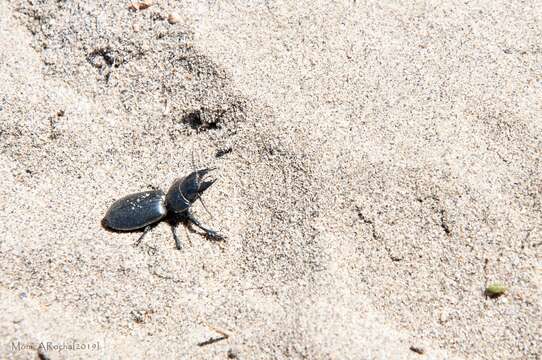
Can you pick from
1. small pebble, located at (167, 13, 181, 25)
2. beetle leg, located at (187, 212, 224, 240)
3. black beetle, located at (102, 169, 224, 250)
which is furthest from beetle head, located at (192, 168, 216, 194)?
small pebble, located at (167, 13, 181, 25)

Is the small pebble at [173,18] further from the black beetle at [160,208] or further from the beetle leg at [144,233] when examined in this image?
the beetle leg at [144,233]

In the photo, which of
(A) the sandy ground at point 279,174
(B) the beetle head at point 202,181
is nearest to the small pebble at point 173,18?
(A) the sandy ground at point 279,174

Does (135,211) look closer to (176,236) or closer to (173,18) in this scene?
(176,236)

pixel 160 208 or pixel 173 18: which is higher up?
pixel 173 18

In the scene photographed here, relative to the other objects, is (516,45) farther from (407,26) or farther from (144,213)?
(144,213)

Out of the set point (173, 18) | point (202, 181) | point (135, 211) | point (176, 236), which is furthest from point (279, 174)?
point (173, 18)

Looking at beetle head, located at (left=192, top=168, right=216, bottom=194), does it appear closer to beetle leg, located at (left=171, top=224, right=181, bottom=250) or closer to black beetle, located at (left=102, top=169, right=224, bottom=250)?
black beetle, located at (left=102, top=169, right=224, bottom=250)

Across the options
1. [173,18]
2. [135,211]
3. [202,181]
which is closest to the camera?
[135,211]
